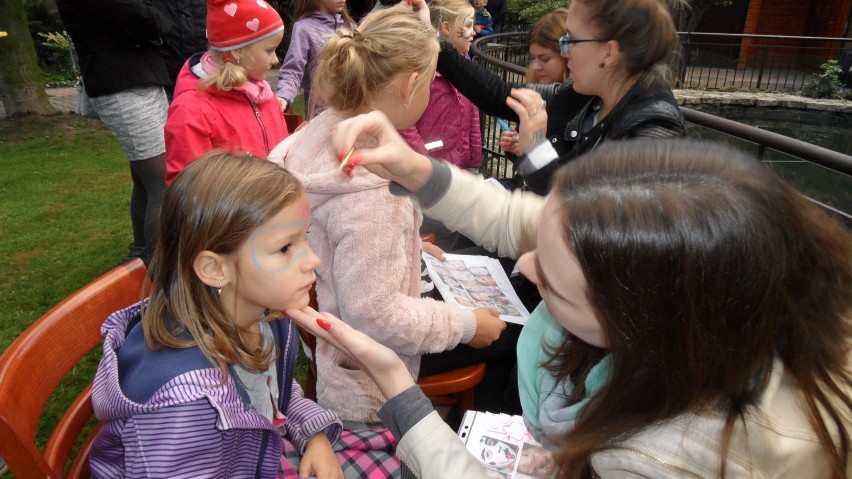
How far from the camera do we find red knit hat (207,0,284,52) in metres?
2.69

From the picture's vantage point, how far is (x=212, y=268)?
4.78 ft

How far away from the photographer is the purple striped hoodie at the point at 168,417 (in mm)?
1263

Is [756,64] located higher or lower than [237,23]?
lower

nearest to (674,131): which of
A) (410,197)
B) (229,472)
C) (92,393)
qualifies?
(410,197)

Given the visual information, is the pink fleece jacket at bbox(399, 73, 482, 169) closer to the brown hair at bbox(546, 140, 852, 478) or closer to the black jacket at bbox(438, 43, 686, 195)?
the black jacket at bbox(438, 43, 686, 195)

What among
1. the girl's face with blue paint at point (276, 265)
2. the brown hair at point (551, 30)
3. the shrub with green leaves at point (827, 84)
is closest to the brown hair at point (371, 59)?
the girl's face with blue paint at point (276, 265)

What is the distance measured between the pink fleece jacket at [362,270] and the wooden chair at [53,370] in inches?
21.1

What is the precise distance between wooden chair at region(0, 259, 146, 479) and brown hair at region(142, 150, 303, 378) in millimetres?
172

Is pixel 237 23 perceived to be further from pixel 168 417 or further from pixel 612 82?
pixel 168 417

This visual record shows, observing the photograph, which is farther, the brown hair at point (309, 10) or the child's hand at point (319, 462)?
the brown hair at point (309, 10)

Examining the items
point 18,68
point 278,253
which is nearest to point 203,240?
point 278,253

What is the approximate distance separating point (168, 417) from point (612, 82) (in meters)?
1.85

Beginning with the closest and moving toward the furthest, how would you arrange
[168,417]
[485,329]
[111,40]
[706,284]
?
1. [706,284]
2. [168,417]
3. [485,329]
4. [111,40]

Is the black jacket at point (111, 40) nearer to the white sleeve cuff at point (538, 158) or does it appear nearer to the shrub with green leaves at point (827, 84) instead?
the white sleeve cuff at point (538, 158)
